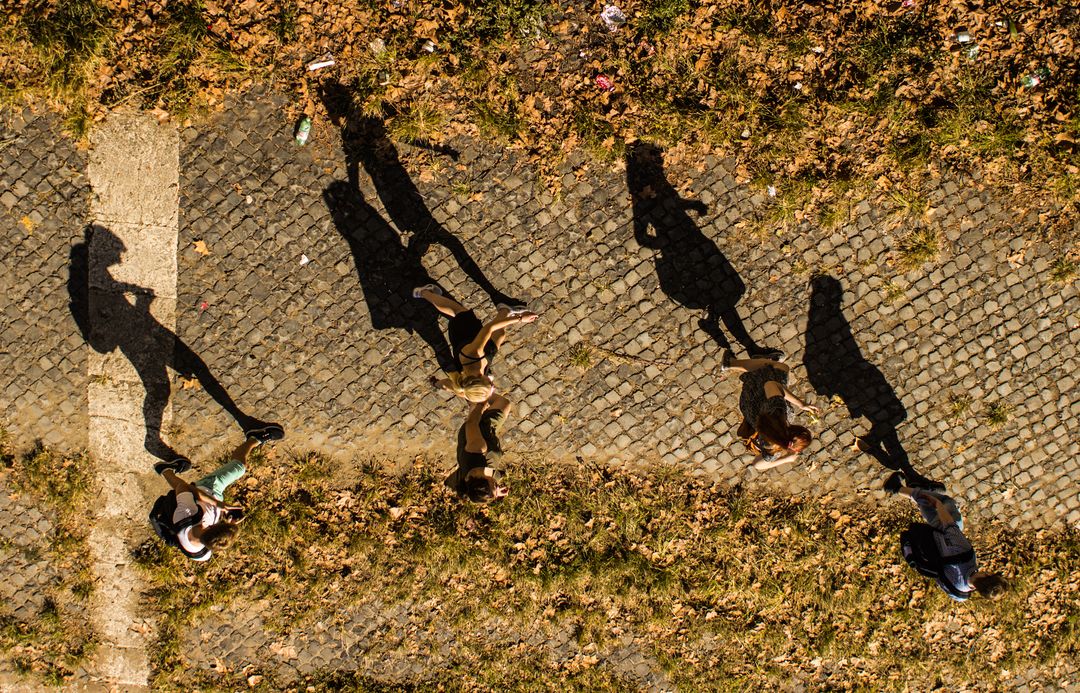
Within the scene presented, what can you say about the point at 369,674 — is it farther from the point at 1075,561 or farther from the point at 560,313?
the point at 1075,561

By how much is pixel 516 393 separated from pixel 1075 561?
6698mm

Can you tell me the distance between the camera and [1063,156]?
20.9 feet

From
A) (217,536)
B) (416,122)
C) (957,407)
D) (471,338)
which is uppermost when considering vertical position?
(416,122)

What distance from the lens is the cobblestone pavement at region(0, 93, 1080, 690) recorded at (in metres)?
6.34

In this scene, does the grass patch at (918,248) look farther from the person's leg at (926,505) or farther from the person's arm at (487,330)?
the person's arm at (487,330)

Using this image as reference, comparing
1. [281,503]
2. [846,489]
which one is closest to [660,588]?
[846,489]

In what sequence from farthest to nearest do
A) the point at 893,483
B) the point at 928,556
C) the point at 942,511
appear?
the point at 893,483
the point at 942,511
the point at 928,556

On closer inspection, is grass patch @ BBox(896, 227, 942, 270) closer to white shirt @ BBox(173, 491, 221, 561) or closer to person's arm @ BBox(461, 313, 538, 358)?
person's arm @ BBox(461, 313, 538, 358)

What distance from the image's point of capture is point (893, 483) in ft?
22.5

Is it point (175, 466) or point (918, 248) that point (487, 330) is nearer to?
point (175, 466)

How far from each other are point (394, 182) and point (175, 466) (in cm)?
381

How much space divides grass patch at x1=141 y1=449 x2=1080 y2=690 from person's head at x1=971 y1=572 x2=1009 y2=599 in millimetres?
118

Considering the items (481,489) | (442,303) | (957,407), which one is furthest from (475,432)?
(957,407)

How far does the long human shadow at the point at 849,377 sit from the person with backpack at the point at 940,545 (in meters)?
0.20
